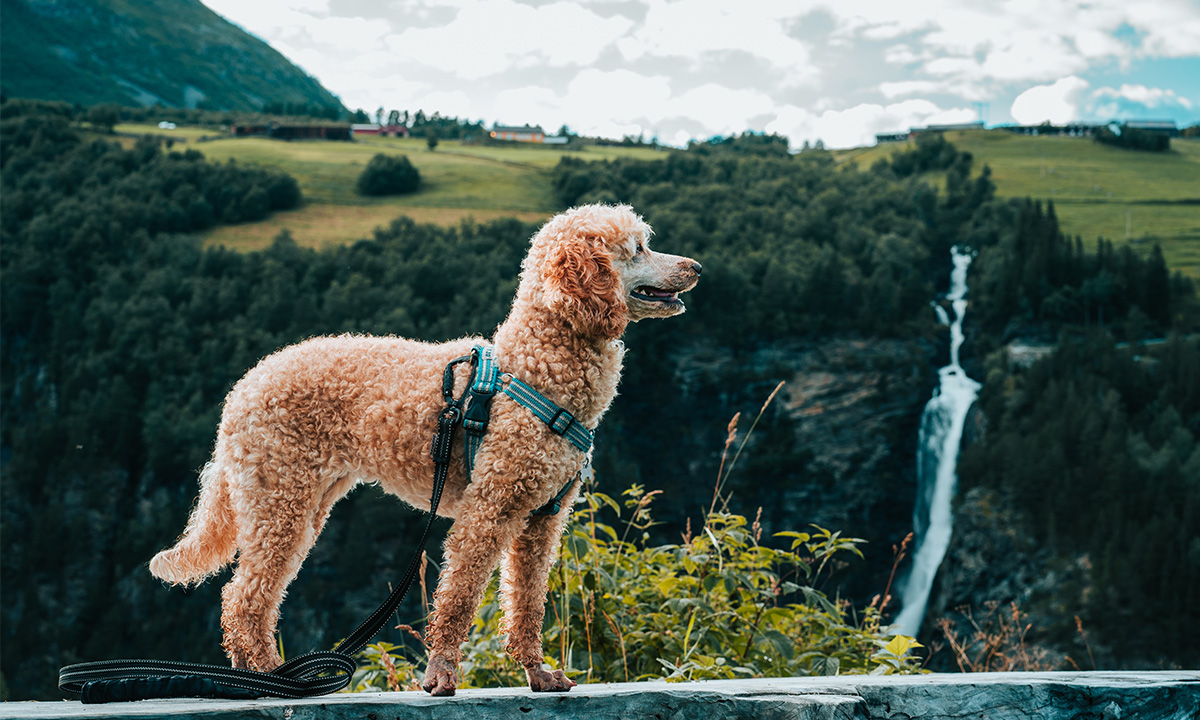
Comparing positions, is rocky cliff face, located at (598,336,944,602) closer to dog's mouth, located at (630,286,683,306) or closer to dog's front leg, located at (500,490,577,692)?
dog's front leg, located at (500,490,577,692)

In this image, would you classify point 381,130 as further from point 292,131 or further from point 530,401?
point 530,401

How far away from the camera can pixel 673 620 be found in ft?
13.2

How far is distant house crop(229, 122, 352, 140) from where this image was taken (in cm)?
8494

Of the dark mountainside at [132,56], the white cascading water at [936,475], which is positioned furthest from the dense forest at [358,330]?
the dark mountainside at [132,56]

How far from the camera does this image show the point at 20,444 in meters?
49.7

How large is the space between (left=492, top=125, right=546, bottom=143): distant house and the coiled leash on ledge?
97791mm

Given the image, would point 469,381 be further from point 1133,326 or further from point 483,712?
point 1133,326

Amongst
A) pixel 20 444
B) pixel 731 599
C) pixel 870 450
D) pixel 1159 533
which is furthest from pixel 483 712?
pixel 20 444

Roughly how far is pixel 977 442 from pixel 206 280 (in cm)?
5465

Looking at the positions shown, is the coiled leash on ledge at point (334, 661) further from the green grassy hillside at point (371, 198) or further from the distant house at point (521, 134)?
the distant house at point (521, 134)

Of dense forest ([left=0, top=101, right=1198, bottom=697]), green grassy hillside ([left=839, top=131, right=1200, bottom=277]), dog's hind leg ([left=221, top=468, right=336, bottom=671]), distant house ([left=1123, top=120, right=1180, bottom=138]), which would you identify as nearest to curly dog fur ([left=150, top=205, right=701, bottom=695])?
dog's hind leg ([left=221, top=468, right=336, bottom=671])

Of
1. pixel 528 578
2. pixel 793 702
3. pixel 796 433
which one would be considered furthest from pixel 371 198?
pixel 793 702

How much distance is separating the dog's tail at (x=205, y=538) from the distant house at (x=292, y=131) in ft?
302

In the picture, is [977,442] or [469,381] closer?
[469,381]
